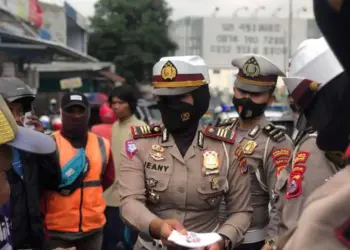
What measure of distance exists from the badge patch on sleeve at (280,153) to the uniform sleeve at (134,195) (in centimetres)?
107

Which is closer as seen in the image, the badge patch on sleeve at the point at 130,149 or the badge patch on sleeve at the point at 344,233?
the badge patch on sleeve at the point at 344,233

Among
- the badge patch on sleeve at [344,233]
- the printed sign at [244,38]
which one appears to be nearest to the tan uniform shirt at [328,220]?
the badge patch on sleeve at [344,233]

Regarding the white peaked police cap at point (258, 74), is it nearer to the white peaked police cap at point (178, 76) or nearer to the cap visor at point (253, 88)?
the cap visor at point (253, 88)

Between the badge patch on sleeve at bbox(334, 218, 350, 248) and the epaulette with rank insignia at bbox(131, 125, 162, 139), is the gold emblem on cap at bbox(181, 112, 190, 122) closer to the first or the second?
the epaulette with rank insignia at bbox(131, 125, 162, 139)

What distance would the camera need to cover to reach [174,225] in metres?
2.60

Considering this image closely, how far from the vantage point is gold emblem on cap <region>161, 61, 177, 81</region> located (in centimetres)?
295

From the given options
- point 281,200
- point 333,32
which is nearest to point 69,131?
point 281,200

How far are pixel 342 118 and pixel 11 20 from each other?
17.3m

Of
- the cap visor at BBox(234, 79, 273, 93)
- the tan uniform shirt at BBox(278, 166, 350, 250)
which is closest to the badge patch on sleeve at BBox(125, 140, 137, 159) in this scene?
the cap visor at BBox(234, 79, 273, 93)

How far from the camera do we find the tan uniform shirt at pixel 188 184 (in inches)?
114

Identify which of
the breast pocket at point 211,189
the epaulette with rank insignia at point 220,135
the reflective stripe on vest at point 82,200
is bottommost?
the reflective stripe on vest at point 82,200

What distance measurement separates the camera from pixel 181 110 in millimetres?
2980

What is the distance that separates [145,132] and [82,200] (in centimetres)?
145

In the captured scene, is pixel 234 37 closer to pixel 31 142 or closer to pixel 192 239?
pixel 192 239
